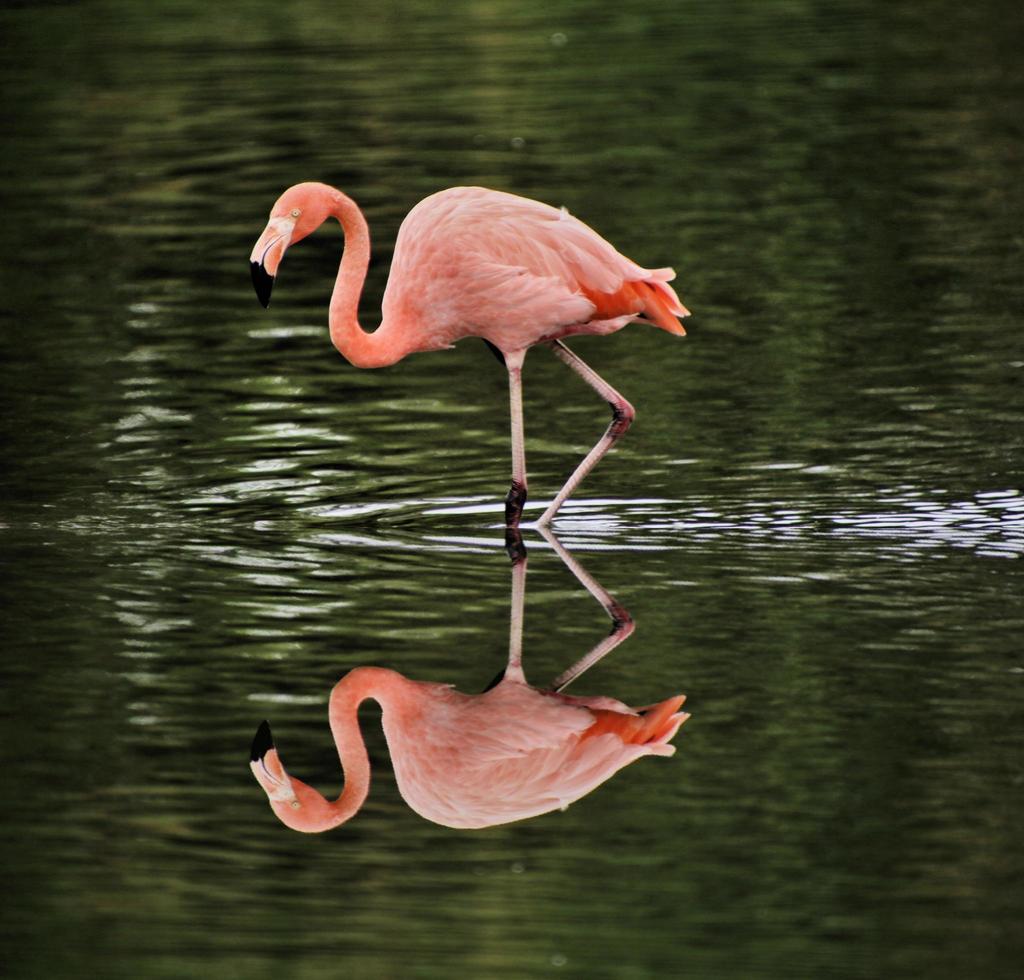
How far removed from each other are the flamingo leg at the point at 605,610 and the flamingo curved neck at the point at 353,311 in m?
0.99

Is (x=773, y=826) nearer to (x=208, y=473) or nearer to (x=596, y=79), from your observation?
(x=208, y=473)

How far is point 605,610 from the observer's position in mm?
8523

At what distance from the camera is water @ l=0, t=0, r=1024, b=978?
6.04 metres

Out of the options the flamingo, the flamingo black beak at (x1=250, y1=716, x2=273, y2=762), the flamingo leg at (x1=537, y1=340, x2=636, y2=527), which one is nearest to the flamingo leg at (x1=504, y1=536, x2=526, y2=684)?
the flamingo

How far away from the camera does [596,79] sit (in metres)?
23.1

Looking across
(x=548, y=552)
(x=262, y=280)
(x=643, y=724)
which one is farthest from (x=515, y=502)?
(x=643, y=724)

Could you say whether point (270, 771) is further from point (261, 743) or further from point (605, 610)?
point (605, 610)

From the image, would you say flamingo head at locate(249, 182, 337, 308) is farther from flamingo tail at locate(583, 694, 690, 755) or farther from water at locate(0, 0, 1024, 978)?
flamingo tail at locate(583, 694, 690, 755)

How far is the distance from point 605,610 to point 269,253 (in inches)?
78.3

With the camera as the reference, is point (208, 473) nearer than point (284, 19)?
Yes

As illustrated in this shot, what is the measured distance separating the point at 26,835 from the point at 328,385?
6077mm

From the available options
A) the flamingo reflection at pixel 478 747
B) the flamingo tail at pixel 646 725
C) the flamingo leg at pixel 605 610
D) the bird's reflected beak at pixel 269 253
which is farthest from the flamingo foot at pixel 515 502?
the flamingo tail at pixel 646 725

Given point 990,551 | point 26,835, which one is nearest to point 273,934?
point 26,835

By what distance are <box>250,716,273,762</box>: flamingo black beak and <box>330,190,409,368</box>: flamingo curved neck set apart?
8.43 ft
